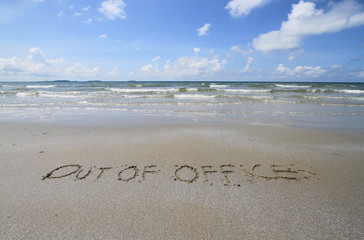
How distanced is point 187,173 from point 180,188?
18.8 inches

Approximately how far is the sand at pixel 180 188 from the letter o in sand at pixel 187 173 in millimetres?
17

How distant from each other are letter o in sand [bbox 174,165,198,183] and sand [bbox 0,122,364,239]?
2 centimetres

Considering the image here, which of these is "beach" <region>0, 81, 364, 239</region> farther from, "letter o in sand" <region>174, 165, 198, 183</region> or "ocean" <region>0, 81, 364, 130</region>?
"ocean" <region>0, 81, 364, 130</region>

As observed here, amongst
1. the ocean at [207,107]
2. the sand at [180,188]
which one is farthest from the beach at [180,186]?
the ocean at [207,107]

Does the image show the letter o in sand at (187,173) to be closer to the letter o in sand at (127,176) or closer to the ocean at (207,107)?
Answer: the letter o in sand at (127,176)

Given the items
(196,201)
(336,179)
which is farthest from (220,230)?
(336,179)

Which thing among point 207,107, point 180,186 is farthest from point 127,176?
point 207,107

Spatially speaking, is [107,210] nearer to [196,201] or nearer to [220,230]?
[196,201]

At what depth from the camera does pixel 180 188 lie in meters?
2.83

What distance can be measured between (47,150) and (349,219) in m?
5.47

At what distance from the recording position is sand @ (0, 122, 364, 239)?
211 centimetres

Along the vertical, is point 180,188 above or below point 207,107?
below

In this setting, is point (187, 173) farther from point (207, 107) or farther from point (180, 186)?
point (207, 107)

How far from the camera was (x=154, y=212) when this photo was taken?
2.33m
